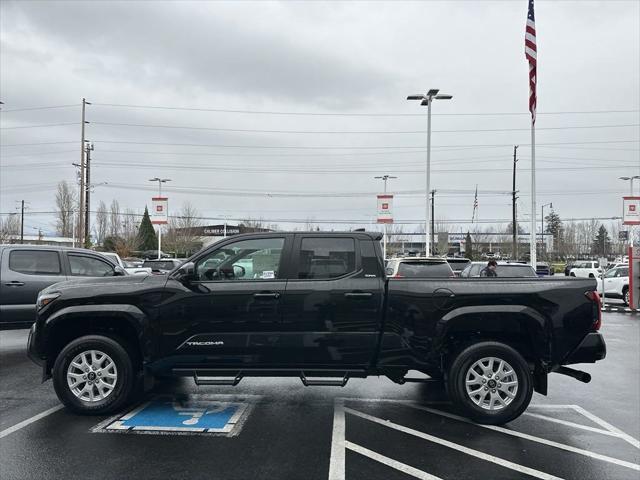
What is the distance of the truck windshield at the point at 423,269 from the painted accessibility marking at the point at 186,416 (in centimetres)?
700

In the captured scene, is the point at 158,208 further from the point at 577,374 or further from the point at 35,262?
the point at 577,374

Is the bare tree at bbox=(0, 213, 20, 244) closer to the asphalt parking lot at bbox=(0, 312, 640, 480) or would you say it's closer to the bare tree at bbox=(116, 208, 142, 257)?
the bare tree at bbox=(116, 208, 142, 257)

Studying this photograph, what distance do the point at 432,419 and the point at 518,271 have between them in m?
9.22

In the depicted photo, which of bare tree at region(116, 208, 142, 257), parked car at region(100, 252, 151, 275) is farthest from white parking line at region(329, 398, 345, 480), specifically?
bare tree at region(116, 208, 142, 257)

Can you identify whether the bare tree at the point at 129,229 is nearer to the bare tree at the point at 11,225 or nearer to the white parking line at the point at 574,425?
the bare tree at the point at 11,225

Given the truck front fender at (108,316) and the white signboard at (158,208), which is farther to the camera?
the white signboard at (158,208)

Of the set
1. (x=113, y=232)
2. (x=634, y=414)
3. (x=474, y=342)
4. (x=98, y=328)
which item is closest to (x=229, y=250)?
(x=98, y=328)

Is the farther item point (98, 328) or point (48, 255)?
point (48, 255)

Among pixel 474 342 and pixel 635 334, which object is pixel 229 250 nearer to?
pixel 474 342

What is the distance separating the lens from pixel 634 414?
20.1 ft

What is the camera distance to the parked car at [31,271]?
8969 millimetres

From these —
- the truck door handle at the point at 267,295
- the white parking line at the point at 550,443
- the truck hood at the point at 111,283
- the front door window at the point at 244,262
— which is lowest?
the white parking line at the point at 550,443

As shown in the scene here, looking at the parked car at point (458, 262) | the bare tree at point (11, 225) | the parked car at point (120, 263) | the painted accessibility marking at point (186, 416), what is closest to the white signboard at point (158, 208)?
the parked car at point (120, 263)

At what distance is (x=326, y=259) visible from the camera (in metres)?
5.66
